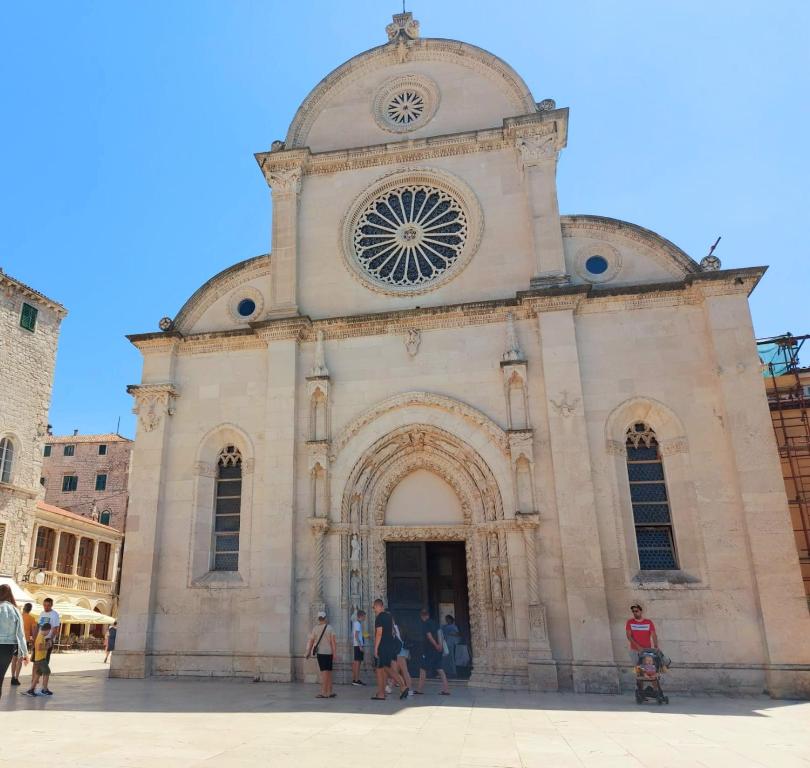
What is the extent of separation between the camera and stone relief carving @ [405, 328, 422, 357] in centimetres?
1596

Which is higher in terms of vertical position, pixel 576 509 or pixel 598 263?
pixel 598 263

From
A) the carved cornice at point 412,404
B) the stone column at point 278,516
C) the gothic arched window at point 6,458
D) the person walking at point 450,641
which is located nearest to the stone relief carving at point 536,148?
the carved cornice at point 412,404

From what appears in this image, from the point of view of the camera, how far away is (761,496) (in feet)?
43.6

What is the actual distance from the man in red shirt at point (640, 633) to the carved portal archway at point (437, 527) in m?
2.63

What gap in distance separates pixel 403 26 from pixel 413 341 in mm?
10023

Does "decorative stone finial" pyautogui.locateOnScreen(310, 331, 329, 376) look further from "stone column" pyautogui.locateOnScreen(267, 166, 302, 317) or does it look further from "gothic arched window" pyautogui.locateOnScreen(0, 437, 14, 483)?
"gothic arched window" pyautogui.locateOnScreen(0, 437, 14, 483)

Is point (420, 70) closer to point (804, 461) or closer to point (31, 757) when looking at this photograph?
point (804, 461)

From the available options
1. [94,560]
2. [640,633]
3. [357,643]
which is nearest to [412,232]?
[357,643]

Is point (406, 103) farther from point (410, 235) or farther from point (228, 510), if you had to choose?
point (228, 510)

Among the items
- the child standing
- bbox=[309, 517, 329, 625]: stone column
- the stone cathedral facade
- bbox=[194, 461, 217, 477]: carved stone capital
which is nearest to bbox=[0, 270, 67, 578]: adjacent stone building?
the stone cathedral facade

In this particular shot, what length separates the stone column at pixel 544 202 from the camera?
15.8 metres

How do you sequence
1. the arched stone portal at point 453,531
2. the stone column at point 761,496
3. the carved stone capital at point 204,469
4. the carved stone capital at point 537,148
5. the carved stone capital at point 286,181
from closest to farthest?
the stone column at point 761,496 < the arched stone portal at point 453,531 < the carved stone capital at point 204,469 < the carved stone capital at point 537,148 < the carved stone capital at point 286,181

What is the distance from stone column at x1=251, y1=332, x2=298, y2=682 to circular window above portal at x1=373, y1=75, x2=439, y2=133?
6.86m

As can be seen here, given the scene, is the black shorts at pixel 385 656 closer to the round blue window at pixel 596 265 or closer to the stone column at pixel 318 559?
the stone column at pixel 318 559
